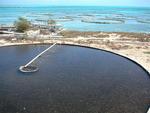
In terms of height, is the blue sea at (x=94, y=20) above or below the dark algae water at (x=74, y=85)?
below

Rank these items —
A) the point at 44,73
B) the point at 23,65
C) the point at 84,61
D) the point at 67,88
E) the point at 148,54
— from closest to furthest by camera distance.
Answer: the point at 67,88
the point at 44,73
the point at 23,65
the point at 84,61
the point at 148,54

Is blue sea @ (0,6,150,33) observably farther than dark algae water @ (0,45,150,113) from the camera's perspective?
Yes

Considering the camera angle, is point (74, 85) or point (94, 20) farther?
point (94, 20)

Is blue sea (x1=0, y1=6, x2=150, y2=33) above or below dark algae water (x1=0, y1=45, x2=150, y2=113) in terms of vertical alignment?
below

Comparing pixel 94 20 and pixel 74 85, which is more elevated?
pixel 74 85

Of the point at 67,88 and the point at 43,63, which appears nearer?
the point at 67,88

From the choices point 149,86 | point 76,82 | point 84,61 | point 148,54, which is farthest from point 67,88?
point 148,54

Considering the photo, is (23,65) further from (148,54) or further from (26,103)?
(148,54)

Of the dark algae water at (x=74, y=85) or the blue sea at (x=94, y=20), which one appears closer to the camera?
the dark algae water at (x=74, y=85)
